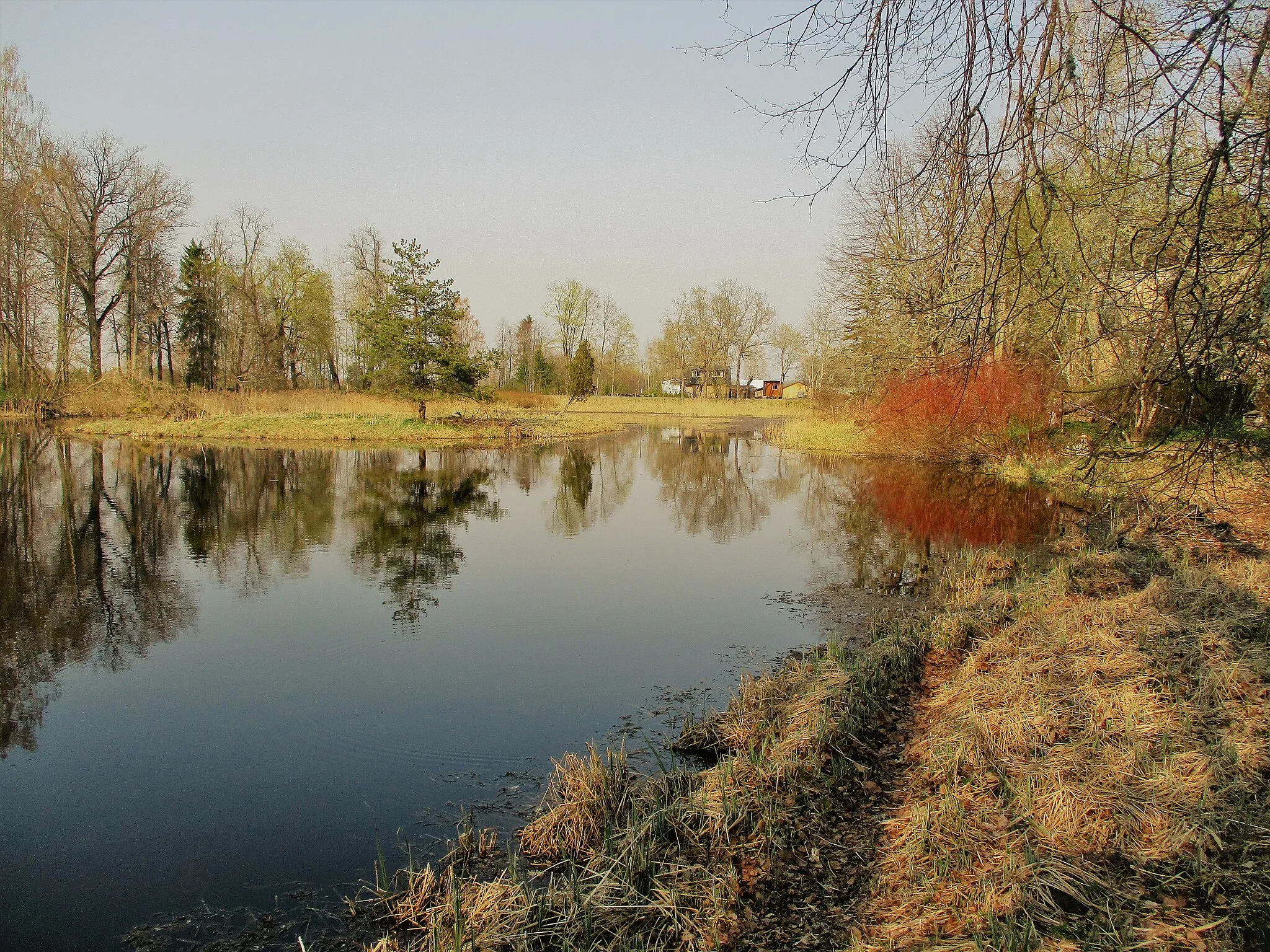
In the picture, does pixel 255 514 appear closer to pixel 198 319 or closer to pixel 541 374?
pixel 198 319

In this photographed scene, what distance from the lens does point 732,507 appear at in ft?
56.4

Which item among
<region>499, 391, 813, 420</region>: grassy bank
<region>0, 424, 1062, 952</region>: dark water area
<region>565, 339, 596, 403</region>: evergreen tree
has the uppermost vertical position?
<region>565, 339, 596, 403</region>: evergreen tree

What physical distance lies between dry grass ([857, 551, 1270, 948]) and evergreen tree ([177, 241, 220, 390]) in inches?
1823

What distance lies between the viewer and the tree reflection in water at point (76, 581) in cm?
640

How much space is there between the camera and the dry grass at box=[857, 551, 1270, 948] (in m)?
3.09

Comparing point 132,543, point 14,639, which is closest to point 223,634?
point 14,639

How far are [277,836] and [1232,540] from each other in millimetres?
11580

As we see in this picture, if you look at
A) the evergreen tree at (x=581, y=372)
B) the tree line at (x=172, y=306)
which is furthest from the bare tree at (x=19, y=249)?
the evergreen tree at (x=581, y=372)

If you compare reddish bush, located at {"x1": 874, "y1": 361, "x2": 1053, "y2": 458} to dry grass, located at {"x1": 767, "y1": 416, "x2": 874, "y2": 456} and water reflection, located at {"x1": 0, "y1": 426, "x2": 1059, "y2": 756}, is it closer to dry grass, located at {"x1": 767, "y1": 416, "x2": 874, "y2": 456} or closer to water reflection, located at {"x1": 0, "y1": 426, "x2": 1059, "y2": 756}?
water reflection, located at {"x1": 0, "y1": 426, "x2": 1059, "y2": 756}

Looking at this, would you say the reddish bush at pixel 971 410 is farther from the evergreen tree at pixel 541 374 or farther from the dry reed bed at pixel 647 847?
the evergreen tree at pixel 541 374

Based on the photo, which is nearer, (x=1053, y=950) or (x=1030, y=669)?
(x=1053, y=950)

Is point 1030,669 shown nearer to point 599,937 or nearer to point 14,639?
point 599,937

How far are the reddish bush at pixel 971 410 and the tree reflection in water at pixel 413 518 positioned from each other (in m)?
11.0

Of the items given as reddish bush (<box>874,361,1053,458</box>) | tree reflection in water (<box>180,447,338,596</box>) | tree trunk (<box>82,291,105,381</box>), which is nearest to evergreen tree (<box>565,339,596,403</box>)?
tree trunk (<box>82,291,105,381</box>)
